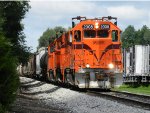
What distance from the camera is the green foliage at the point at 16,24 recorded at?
37625 millimetres

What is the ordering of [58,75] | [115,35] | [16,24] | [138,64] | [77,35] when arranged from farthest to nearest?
[16,24]
[138,64]
[58,75]
[115,35]
[77,35]

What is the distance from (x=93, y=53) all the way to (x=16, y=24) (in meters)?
15.7

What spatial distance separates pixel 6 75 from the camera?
10.4 m

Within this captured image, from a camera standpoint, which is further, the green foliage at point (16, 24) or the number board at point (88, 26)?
the green foliage at point (16, 24)

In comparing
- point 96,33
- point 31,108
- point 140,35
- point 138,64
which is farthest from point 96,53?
point 140,35

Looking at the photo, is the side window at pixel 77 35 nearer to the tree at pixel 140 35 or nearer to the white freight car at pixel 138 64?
the white freight car at pixel 138 64

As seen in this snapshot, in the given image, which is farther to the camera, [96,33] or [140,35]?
[140,35]

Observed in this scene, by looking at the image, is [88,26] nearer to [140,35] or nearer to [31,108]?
[31,108]

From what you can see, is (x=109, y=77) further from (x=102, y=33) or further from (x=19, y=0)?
(x=19, y=0)

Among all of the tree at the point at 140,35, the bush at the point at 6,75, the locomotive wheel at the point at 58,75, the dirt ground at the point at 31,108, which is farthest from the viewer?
the tree at the point at 140,35

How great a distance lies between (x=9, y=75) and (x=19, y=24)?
3029cm

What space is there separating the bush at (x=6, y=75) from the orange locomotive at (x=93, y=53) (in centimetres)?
1439

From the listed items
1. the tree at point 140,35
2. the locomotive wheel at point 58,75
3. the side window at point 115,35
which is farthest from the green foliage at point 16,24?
the tree at point 140,35

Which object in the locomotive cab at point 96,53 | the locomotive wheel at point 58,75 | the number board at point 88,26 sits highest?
the number board at point 88,26
